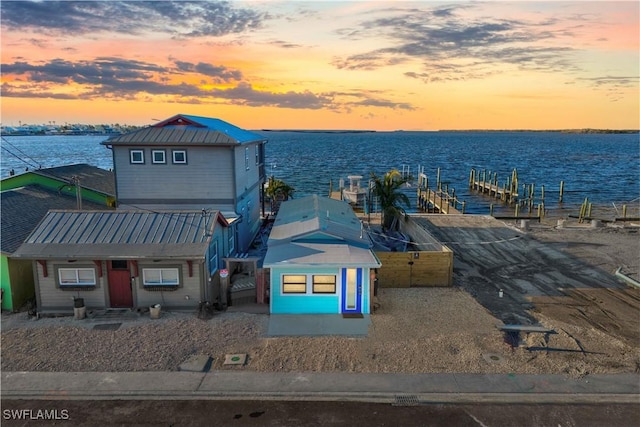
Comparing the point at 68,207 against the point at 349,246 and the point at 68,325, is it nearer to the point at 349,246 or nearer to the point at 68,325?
the point at 68,325

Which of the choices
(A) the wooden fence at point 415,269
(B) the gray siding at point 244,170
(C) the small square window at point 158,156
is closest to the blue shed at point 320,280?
(A) the wooden fence at point 415,269

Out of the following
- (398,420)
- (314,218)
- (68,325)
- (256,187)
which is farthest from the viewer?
(256,187)

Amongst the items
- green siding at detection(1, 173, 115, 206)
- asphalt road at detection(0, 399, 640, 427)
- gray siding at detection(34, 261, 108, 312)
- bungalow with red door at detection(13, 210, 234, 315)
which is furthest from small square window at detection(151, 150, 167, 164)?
asphalt road at detection(0, 399, 640, 427)

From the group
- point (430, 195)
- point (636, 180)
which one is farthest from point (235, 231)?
point (636, 180)

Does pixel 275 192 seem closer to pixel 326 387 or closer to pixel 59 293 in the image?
pixel 59 293

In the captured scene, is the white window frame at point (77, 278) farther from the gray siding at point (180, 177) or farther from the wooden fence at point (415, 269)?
the wooden fence at point (415, 269)
